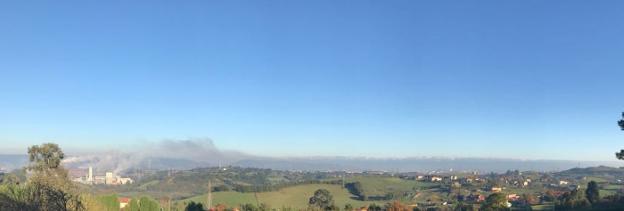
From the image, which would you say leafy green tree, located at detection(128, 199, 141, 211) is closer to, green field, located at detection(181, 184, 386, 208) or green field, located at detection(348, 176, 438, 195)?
green field, located at detection(181, 184, 386, 208)

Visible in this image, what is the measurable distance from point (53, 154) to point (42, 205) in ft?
143

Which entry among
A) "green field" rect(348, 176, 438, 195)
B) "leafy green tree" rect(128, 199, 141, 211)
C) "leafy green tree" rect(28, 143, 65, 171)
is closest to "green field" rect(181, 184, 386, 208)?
"green field" rect(348, 176, 438, 195)

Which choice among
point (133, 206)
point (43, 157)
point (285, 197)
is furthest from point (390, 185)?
point (43, 157)

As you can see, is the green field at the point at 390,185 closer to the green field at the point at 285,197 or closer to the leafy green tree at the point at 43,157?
the green field at the point at 285,197

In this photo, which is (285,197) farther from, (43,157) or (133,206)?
(43,157)

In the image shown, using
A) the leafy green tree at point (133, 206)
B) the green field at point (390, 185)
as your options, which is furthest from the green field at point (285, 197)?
the leafy green tree at point (133, 206)

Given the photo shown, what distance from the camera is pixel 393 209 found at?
2936 inches

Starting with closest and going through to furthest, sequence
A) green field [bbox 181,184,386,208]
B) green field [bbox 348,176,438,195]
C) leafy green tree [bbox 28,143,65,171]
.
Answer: leafy green tree [bbox 28,143,65,171], green field [bbox 181,184,386,208], green field [bbox 348,176,438,195]

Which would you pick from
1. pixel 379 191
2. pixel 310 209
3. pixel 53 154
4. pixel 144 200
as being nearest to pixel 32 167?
pixel 53 154

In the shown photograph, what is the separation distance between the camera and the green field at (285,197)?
113625 millimetres

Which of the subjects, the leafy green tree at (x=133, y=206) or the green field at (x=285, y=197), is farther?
the green field at (x=285, y=197)

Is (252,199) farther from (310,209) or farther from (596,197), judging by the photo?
(596,197)

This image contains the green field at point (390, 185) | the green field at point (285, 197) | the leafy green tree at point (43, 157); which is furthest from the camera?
the green field at point (390, 185)

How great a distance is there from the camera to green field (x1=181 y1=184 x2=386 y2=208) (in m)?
114
